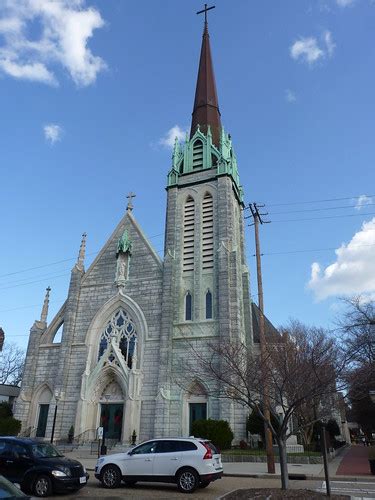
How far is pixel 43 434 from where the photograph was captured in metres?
27.7

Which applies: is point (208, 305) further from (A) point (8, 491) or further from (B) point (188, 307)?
(A) point (8, 491)

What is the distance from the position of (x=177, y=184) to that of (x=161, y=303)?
982cm

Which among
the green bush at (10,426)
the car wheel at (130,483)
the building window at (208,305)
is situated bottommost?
the car wheel at (130,483)

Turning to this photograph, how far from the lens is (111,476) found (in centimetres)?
1209

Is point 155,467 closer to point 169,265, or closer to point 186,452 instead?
point 186,452

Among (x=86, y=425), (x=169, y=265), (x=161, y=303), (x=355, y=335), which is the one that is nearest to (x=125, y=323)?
(x=161, y=303)

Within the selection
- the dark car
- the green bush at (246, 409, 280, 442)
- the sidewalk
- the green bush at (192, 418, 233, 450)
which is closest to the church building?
the green bush at (246, 409, 280, 442)

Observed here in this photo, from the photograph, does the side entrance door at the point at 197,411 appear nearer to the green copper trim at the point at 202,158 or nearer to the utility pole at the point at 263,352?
the utility pole at the point at 263,352

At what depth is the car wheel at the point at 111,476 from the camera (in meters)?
12.0

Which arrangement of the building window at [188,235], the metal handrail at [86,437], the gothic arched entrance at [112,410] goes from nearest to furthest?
the metal handrail at [86,437]
the gothic arched entrance at [112,410]
the building window at [188,235]

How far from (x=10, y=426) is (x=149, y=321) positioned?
1086 cm

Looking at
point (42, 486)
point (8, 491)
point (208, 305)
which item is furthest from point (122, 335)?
point (8, 491)

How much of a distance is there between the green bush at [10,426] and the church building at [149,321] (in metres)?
1.12

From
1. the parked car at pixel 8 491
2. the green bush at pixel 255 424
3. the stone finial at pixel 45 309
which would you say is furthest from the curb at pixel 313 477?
the stone finial at pixel 45 309
